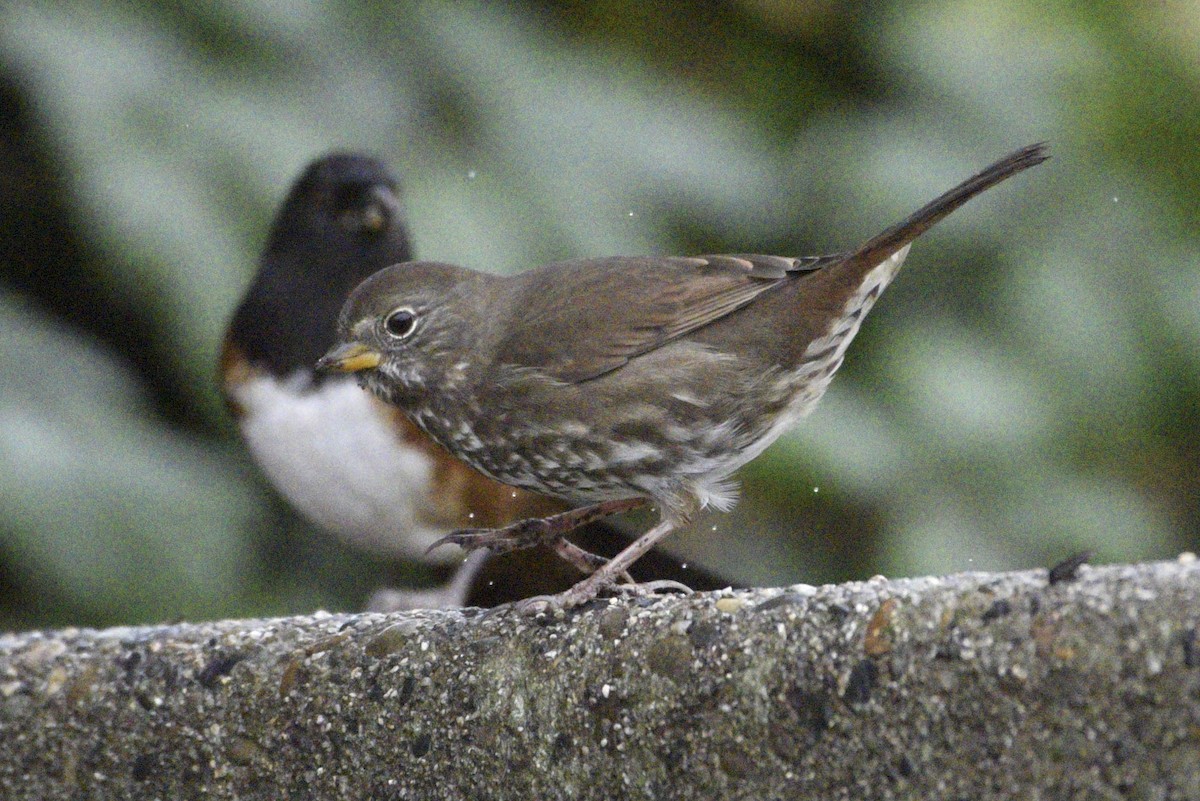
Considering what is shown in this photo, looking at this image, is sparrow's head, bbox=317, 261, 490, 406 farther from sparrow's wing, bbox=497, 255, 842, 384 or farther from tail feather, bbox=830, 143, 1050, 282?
tail feather, bbox=830, 143, 1050, 282

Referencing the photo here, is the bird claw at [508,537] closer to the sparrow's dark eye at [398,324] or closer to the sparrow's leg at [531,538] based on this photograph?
the sparrow's leg at [531,538]

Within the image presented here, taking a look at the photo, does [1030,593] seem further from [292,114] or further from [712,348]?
[292,114]

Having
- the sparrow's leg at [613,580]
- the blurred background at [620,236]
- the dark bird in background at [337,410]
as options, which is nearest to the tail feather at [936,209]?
the sparrow's leg at [613,580]

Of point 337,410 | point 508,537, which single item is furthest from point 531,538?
point 337,410

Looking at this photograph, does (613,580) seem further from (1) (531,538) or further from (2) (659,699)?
(2) (659,699)

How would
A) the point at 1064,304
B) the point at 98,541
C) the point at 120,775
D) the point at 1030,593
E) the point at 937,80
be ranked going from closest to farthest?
the point at 1030,593 < the point at 120,775 < the point at 98,541 < the point at 1064,304 < the point at 937,80

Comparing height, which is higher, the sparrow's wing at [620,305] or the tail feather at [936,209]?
the tail feather at [936,209]

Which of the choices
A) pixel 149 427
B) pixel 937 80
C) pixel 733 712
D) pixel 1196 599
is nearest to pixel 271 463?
pixel 149 427
